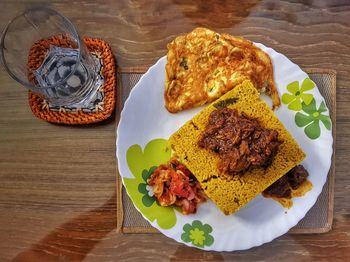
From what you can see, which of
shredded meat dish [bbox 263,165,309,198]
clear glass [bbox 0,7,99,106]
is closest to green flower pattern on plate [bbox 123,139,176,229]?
clear glass [bbox 0,7,99,106]

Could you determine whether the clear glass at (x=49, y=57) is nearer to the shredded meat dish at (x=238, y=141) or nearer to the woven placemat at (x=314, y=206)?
the woven placemat at (x=314, y=206)

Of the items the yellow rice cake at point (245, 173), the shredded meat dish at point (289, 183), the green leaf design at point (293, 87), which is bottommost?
the shredded meat dish at point (289, 183)

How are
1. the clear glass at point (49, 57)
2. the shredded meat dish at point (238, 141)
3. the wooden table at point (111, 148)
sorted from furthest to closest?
1. the wooden table at point (111, 148)
2. the clear glass at point (49, 57)
3. the shredded meat dish at point (238, 141)

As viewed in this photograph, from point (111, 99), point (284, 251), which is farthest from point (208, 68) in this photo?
point (284, 251)

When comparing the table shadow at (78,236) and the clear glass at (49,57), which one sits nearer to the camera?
the clear glass at (49,57)

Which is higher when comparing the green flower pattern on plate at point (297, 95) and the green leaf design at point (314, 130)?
the green flower pattern on plate at point (297, 95)

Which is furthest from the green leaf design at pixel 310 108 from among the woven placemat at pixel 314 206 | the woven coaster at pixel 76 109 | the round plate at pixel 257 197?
the woven coaster at pixel 76 109

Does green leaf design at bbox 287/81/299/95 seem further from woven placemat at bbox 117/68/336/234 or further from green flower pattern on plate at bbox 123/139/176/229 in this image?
green flower pattern on plate at bbox 123/139/176/229

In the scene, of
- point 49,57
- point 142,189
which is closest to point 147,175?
point 142,189

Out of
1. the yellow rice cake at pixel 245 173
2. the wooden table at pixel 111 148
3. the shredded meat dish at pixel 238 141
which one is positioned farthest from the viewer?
the wooden table at pixel 111 148
